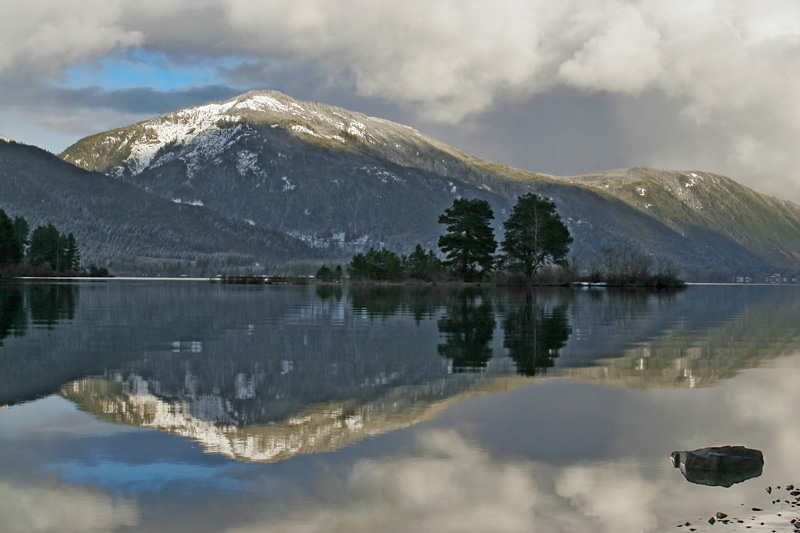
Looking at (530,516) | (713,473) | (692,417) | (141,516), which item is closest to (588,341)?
(692,417)

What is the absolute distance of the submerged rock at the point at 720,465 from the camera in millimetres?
9906

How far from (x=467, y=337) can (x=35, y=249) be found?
129 meters

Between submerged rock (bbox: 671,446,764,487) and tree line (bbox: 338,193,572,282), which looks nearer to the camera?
submerged rock (bbox: 671,446,764,487)

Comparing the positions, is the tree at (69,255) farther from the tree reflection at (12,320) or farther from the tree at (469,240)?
the tree reflection at (12,320)

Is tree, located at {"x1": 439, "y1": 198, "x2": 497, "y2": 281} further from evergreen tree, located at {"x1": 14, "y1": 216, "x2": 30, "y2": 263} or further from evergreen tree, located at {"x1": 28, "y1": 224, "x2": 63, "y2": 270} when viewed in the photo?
evergreen tree, located at {"x1": 28, "y1": 224, "x2": 63, "y2": 270}

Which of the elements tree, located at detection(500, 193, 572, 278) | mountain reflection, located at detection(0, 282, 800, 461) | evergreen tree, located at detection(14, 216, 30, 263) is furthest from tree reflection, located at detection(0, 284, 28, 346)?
evergreen tree, located at detection(14, 216, 30, 263)

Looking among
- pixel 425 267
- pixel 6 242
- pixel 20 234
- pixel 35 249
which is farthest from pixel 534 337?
pixel 35 249

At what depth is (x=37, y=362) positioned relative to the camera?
1928cm

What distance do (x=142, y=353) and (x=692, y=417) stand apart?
14.3 meters

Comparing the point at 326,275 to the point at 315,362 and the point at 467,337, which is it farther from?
the point at 315,362

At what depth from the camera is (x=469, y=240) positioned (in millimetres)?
93938

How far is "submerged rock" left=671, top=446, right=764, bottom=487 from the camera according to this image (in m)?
9.91

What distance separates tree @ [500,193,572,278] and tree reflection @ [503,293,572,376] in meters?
53.3

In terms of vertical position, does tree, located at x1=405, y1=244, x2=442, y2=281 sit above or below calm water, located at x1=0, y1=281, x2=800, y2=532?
above
